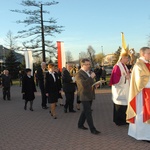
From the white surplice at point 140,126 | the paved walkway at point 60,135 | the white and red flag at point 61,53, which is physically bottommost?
the paved walkway at point 60,135

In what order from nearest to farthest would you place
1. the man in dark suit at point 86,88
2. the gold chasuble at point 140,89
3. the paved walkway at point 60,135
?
the paved walkway at point 60,135, the gold chasuble at point 140,89, the man in dark suit at point 86,88

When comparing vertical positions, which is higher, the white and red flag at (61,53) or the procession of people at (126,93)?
the white and red flag at (61,53)

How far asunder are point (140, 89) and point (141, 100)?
0.81 feet

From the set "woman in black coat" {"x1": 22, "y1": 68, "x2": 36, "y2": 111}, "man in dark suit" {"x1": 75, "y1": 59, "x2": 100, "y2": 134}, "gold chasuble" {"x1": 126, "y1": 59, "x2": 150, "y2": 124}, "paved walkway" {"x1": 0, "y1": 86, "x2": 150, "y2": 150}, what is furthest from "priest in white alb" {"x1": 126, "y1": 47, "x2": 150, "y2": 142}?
"woman in black coat" {"x1": 22, "y1": 68, "x2": 36, "y2": 111}

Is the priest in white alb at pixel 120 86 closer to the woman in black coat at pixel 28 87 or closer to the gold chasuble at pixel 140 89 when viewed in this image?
the gold chasuble at pixel 140 89

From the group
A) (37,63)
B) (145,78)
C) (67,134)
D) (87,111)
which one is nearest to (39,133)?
(67,134)

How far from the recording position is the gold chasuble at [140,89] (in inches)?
239

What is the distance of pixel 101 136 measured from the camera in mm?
6668

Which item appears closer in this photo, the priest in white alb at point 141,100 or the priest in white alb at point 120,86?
the priest in white alb at point 141,100

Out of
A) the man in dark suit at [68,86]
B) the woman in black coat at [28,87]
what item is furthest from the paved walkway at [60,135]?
the woman in black coat at [28,87]

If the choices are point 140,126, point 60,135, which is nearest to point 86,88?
point 60,135

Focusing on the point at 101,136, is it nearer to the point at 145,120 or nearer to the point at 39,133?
the point at 145,120

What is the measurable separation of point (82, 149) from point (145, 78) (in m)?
2.04

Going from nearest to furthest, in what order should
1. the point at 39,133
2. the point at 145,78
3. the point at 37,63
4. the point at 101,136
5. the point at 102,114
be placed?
1. the point at 145,78
2. the point at 101,136
3. the point at 39,133
4. the point at 102,114
5. the point at 37,63
